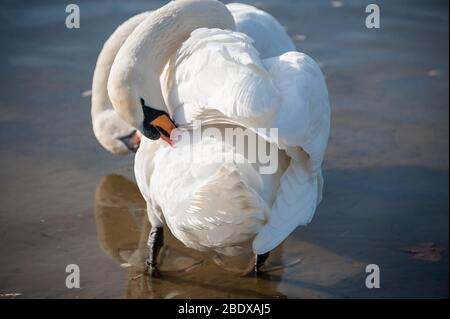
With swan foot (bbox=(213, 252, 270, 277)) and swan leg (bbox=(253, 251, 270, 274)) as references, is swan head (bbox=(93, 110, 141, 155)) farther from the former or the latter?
swan leg (bbox=(253, 251, 270, 274))

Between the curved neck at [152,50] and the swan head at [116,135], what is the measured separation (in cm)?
140

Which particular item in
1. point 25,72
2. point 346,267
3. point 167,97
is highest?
point 25,72

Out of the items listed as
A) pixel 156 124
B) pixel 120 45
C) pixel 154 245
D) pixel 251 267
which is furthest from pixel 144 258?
pixel 120 45

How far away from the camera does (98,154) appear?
6.86 metres

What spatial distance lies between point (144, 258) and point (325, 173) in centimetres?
177

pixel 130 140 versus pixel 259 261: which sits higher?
pixel 130 140

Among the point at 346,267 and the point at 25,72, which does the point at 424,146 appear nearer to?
the point at 346,267

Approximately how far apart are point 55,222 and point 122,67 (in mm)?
1462

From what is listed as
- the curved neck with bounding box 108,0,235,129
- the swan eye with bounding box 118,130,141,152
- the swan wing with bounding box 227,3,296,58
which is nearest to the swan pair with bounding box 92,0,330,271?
the curved neck with bounding box 108,0,235,129

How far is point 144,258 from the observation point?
18.0 feet

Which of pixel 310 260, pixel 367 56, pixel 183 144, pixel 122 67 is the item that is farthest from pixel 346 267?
pixel 367 56

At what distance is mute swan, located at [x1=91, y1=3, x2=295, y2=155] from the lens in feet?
19.8

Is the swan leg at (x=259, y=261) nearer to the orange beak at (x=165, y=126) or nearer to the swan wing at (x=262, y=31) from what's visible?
the orange beak at (x=165, y=126)

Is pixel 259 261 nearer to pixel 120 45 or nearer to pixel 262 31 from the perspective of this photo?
pixel 262 31
